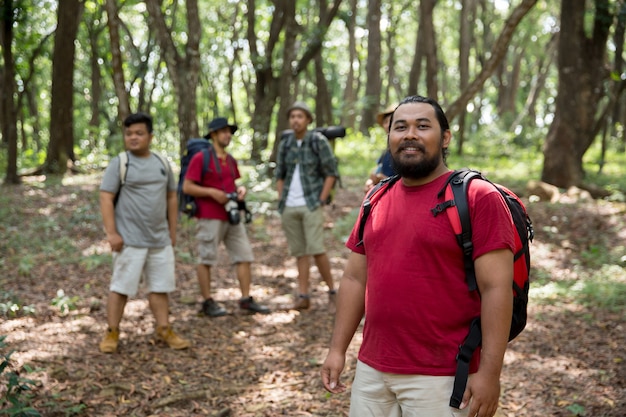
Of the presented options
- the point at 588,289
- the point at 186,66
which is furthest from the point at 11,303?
the point at 588,289

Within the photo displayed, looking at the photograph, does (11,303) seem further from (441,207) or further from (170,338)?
(441,207)

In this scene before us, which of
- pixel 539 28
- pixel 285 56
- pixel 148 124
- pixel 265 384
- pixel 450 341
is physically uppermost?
pixel 539 28

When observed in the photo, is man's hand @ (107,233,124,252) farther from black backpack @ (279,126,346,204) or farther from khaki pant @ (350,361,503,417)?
khaki pant @ (350,361,503,417)

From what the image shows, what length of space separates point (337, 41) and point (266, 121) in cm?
2371

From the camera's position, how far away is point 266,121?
15.2 m

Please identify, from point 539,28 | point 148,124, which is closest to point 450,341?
point 148,124

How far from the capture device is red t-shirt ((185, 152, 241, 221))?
641 cm

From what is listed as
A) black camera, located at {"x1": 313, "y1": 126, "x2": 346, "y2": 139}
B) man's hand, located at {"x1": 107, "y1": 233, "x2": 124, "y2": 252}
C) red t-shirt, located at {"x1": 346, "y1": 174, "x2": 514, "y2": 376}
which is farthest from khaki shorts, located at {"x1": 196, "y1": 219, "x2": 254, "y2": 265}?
red t-shirt, located at {"x1": 346, "y1": 174, "x2": 514, "y2": 376}

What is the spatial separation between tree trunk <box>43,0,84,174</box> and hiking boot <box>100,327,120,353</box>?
1079cm

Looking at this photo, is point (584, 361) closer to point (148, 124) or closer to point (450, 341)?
point (450, 341)

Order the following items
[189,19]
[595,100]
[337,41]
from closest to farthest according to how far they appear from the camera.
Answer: [189,19] → [595,100] → [337,41]

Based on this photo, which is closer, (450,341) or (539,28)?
(450,341)

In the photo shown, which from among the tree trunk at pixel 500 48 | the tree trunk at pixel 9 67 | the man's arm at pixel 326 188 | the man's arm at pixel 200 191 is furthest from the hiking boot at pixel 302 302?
the tree trunk at pixel 9 67

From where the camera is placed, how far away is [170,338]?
5.70 meters
